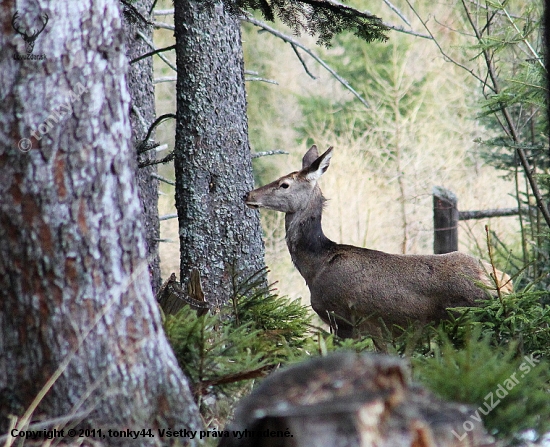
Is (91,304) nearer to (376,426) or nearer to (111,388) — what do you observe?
(111,388)

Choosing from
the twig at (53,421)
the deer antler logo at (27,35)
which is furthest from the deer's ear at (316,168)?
the twig at (53,421)

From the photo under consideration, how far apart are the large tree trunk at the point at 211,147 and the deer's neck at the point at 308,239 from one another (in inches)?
39.7

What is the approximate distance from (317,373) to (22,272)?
1217 millimetres

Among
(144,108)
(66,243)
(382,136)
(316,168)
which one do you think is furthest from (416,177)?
(66,243)

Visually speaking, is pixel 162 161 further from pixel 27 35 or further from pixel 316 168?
pixel 27 35

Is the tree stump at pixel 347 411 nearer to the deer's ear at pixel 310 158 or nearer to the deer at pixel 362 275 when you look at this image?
the deer at pixel 362 275

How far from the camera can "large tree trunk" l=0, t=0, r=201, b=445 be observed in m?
2.68

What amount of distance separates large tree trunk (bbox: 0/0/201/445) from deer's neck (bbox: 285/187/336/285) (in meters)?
3.75

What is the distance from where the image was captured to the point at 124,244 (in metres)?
2.83

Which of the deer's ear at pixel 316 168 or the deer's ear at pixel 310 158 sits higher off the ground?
the deer's ear at pixel 310 158

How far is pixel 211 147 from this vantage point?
537cm

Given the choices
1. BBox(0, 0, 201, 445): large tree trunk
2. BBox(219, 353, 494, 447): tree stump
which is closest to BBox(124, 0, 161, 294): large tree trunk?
BBox(0, 0, 201, 445): large tree trunk

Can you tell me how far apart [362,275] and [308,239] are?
2.31 feet

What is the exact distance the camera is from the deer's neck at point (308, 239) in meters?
6.47
